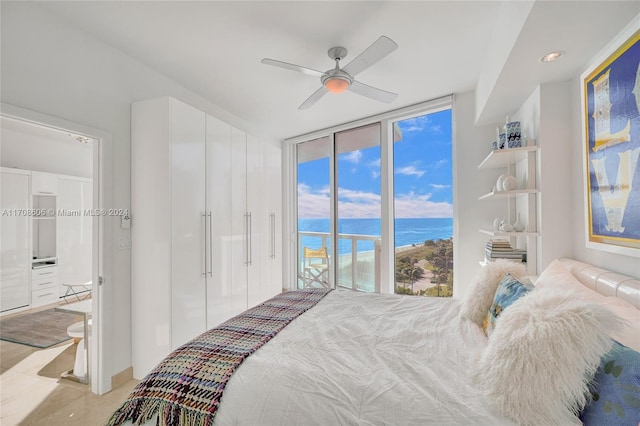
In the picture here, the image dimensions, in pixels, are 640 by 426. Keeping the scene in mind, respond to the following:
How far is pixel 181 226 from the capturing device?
244 centimetres

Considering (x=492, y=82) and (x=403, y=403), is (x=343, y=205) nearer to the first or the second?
(x=492, y=82)

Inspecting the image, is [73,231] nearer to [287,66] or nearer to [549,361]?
[287,66]

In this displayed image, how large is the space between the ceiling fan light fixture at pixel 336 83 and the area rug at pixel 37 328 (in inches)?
150

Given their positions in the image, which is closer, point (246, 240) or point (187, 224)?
point (187, 224)

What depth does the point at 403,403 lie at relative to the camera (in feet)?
3.08

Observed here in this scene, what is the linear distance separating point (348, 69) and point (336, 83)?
0.44 ft

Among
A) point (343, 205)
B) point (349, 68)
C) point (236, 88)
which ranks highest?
point (236, 88)

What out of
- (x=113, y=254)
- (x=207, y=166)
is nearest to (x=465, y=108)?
(x=207, y=166)

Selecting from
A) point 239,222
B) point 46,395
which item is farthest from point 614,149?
point 46,395

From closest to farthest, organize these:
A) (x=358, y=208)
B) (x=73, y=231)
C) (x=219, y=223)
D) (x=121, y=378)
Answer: (x=121, y=378)
(x=219, y=223)
(x=358, y=208)
(x=73, y=231)

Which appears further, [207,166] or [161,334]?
[207,166]

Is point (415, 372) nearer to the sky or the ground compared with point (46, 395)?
nearer to the sky

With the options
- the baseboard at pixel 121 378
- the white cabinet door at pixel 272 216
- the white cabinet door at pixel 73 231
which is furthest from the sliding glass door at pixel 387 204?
the white cabinet door at pixel 73 231

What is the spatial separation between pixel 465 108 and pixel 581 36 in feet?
5.36
